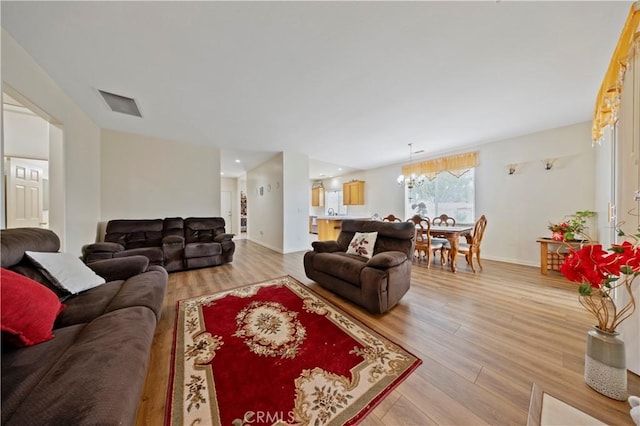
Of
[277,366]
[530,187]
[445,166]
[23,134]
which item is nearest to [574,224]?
[530,187]

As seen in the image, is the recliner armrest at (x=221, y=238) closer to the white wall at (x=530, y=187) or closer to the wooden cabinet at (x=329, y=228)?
the wooden cabinet at (x=329, y=228)

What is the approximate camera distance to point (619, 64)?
1.62 meters

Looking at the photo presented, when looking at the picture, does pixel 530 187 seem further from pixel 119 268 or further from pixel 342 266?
pixel 119 268

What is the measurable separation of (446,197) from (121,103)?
6.17 metres

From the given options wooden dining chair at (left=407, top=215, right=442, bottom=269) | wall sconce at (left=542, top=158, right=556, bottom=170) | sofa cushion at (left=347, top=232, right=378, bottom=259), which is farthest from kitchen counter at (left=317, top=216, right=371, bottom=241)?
wall sconce at (left=542, top=158, right=556, bottom=170)

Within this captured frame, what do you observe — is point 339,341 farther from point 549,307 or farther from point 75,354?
point 549,307

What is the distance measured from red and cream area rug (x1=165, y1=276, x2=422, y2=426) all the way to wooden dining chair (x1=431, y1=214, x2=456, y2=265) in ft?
8.59

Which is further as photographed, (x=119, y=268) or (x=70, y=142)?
(x=70, y=142)

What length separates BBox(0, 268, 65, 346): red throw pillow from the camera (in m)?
0.93

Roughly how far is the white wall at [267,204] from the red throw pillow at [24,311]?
3959 mm

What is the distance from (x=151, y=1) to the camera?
1390 millimetres

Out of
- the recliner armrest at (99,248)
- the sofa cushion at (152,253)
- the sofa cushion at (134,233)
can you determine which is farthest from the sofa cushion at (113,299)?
the sofa cushion at (134,233)

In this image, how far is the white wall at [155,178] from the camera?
375cm

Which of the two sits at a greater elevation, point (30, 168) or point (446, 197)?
point (30, 168)
